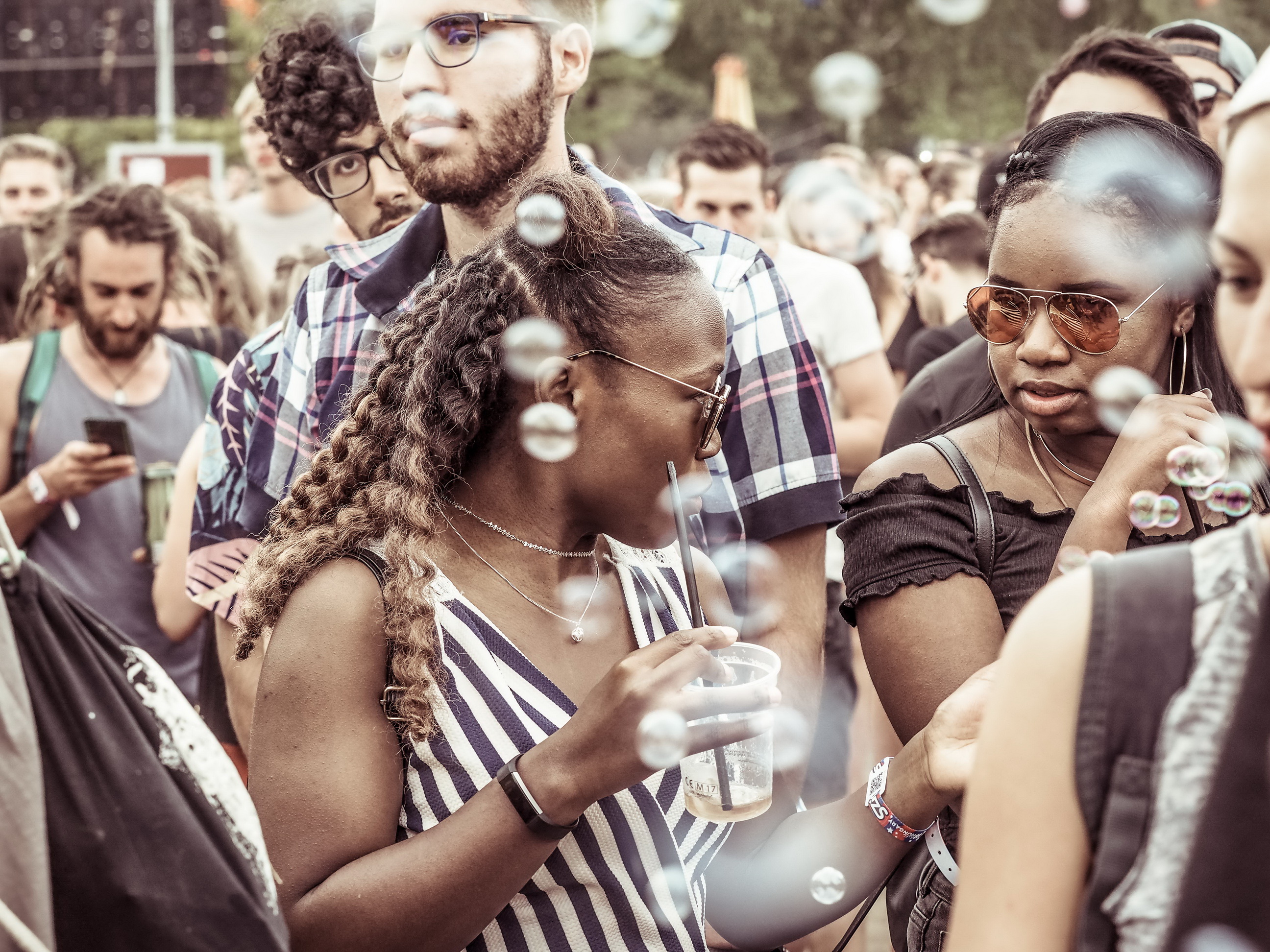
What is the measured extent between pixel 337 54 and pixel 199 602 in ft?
3.87

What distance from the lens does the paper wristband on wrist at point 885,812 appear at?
1.76 metres

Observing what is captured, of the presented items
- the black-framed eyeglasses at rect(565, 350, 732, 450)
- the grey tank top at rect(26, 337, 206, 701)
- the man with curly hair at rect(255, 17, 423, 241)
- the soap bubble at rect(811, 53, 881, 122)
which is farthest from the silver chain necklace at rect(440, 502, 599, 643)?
the soap bubble at rect(811, 53, 881, 122)

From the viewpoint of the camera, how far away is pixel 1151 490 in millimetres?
1819

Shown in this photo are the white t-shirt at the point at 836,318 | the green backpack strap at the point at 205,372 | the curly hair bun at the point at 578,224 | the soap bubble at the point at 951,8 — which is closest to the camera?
the curly hair bun at the point at 578,224

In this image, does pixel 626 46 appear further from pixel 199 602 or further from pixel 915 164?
pixel 915 164

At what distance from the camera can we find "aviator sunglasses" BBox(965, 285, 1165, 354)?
1946 millimetres

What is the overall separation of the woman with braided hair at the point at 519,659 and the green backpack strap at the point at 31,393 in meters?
2.21

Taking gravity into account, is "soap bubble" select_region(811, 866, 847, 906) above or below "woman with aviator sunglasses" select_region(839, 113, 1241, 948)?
below

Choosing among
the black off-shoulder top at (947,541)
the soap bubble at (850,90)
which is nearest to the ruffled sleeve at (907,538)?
the black off-shoulder top at (947,541)

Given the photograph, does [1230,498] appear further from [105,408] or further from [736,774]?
[105,408]

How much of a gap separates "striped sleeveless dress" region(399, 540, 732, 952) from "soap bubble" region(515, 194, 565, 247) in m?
0.49

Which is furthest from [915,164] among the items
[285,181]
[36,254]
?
[36,254]

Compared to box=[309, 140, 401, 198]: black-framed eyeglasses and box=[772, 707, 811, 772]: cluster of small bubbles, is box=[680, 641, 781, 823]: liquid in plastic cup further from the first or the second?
box=[309, 140, 401, 198]: black-framed eyeglasses

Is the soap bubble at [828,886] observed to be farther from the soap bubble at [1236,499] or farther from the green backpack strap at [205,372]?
the green backpack strap at [205,372]
